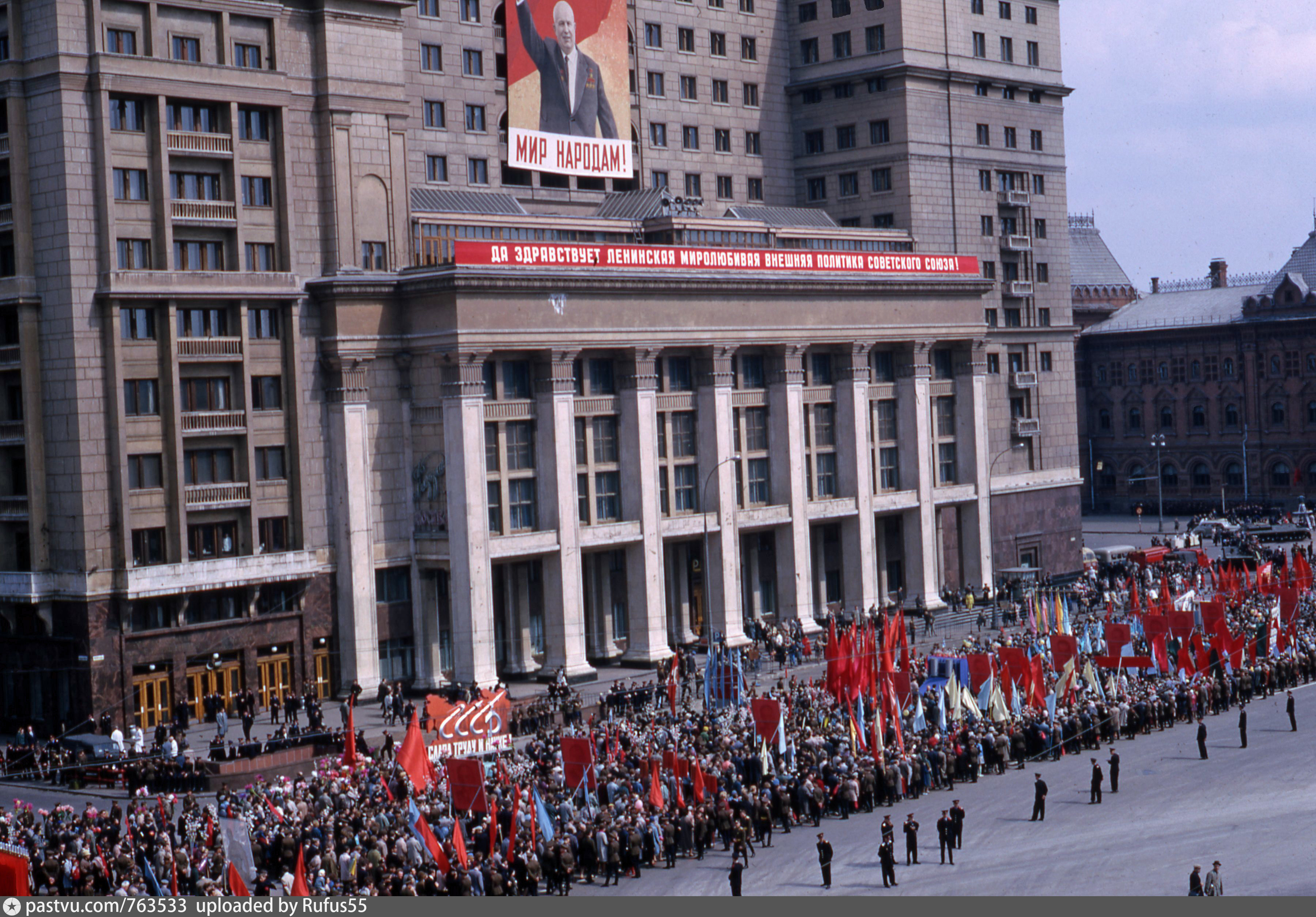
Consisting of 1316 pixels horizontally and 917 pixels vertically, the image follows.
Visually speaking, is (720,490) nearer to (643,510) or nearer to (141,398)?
(643,510)

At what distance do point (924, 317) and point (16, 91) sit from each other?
159 feet

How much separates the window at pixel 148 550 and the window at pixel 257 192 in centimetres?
1423

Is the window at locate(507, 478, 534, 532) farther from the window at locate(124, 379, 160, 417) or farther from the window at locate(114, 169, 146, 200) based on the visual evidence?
the window at locate(114, 169, 146, 200)

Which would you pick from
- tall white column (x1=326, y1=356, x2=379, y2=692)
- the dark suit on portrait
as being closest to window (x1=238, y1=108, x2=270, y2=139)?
tall white column (x1=326, y1=356, x2=379, y2=692)

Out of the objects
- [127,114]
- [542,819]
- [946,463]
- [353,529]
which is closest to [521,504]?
[353,529]

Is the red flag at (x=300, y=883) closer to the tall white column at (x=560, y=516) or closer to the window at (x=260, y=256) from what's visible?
the tall white column at (x=560, y=516)

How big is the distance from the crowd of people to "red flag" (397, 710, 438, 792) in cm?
9

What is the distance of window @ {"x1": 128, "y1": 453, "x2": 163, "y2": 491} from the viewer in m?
70.9

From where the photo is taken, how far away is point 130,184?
234 ft

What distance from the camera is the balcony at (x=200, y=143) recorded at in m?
71.8

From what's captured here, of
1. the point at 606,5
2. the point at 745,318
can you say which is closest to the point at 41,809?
the point at 745,318

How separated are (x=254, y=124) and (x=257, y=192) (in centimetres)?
282

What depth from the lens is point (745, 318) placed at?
289 ft

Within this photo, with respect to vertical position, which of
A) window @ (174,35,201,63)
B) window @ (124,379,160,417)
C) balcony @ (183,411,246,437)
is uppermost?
window @ (174,35,201,63)
